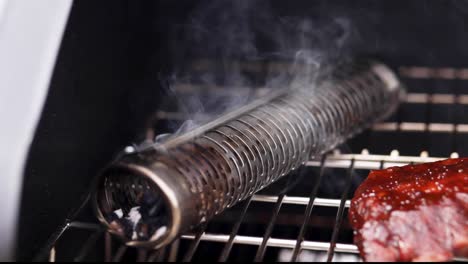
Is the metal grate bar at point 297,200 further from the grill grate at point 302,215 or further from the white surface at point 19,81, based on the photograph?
the white surface at point 19,81

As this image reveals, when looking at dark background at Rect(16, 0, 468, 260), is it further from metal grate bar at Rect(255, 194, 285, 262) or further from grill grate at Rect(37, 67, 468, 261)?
metal grate bar at Rect(255, 194, 285, 262)

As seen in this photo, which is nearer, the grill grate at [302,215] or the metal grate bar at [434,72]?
the grill grate at [302,215]

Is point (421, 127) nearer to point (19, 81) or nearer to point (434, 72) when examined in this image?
point (434, 72)

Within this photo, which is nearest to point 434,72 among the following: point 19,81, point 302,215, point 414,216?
point 302,215

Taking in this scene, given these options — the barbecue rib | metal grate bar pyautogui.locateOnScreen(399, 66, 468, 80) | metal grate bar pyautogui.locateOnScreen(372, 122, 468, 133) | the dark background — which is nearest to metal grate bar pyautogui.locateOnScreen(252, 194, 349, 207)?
the barbecue rib

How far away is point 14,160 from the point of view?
1.58 m

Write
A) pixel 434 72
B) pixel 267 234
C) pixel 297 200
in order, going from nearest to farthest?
pixel 267 234, pixel 297 200, pixel 434 72

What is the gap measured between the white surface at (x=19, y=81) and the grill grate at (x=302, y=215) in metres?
0.25

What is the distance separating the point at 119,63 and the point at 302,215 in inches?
30.9

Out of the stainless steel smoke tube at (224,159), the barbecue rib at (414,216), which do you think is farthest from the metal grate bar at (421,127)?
the barbecue rib at (414,216)

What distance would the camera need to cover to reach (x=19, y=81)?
1642 mm

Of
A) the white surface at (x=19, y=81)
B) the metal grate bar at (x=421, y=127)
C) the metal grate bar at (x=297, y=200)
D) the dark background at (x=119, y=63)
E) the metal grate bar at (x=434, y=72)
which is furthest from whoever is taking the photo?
the metal grate bar at (x=434, y=72)

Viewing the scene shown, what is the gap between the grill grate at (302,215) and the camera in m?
1.89

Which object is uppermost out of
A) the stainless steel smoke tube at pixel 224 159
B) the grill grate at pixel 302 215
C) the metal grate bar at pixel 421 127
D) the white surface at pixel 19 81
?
the white surface at pixel 19 81
